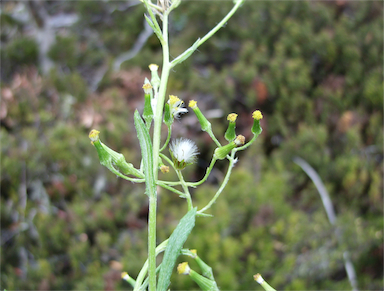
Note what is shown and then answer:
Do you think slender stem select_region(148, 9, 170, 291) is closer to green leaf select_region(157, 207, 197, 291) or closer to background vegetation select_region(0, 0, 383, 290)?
green leaf select_region(157, 207, 197, 291)

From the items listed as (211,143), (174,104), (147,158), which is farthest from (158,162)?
(211,143)

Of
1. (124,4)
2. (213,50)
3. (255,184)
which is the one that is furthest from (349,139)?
(124,4)

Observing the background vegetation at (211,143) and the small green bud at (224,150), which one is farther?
the background vegetation at (211,143)

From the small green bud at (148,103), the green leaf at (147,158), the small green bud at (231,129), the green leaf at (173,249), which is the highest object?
the small green bud at (148,103)

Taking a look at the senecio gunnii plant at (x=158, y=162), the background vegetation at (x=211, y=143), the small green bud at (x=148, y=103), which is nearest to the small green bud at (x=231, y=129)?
the senecio gunnii plant at (x=158, y=162)

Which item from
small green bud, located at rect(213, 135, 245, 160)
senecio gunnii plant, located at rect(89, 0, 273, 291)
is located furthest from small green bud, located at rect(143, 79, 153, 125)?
small green bud, located at rect(213, 135, 245, 160)

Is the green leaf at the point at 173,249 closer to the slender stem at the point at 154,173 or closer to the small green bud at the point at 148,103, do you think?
the slender stem at the point at 154,173

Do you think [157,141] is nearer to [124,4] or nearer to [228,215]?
[228,215]
